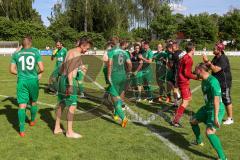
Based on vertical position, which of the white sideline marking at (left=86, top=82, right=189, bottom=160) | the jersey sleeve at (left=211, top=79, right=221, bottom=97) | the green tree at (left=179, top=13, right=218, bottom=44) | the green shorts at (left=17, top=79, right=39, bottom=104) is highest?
the green tree at (left=179, top=13, right=218, bottom=44)

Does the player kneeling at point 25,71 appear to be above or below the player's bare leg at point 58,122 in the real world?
above

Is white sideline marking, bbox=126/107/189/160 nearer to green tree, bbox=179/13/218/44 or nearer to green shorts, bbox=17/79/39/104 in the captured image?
green shorts, bbox=17/79/39/104

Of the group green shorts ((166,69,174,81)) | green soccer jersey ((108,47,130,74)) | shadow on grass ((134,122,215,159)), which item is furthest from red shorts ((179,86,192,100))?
green shorts ((166,69,174,81))

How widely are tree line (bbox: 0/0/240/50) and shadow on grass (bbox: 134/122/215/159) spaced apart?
143 ft

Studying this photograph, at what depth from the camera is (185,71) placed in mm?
7594

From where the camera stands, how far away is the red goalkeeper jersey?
24.5 ft

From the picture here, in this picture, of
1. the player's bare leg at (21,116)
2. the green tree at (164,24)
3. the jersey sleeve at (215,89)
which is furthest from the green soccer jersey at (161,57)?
the green tree at (164,24)

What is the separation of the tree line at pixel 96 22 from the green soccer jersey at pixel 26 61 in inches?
1754

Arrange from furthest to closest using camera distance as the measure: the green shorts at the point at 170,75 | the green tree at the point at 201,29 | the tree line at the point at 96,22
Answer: the green tree at the point at 201,29
the tree line at the point at 96,22
the green shorts at the point at 170,75

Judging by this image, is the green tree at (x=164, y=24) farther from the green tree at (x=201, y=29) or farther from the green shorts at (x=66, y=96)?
the green shorts at (x=66, y=96)

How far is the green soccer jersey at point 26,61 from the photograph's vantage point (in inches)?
259

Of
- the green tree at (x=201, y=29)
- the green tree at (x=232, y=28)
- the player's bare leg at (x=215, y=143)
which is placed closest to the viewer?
the player's bare leg at (x=215, y=143)

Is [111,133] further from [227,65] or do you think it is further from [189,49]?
[227,65]

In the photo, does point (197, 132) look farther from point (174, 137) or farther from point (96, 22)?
point (96, 22)
